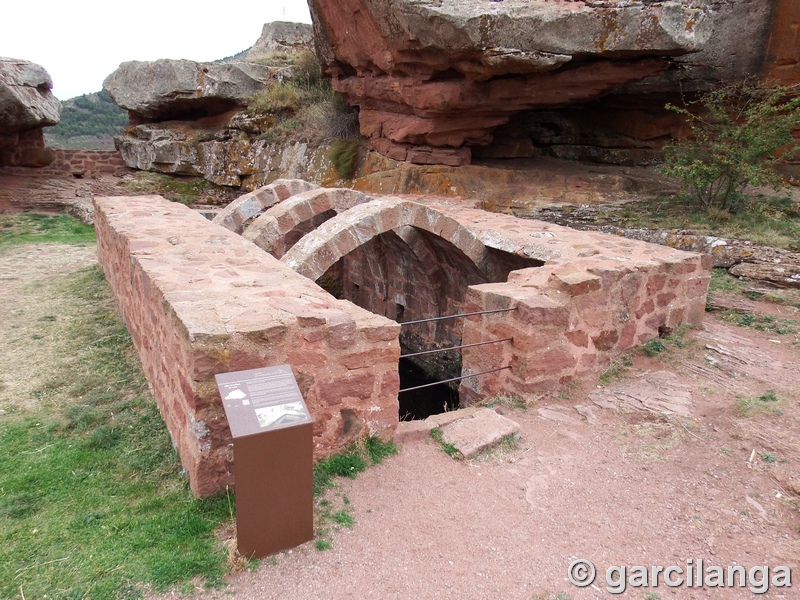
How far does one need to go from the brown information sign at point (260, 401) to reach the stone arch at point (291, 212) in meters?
4.51

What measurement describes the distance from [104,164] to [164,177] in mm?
2137

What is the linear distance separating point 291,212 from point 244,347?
464 cm

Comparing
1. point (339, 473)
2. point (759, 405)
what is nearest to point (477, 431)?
point (339, 473)

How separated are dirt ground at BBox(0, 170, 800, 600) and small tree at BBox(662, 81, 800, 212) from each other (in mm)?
5049

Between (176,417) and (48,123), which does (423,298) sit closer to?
(176,417)

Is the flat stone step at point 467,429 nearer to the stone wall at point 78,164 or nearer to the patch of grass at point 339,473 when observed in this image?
the patch of grass at point 339,473

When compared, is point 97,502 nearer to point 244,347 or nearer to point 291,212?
point 244,347

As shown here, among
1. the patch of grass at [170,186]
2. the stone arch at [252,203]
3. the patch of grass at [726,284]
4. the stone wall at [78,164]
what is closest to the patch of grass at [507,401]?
the patch of grass at [726,284]

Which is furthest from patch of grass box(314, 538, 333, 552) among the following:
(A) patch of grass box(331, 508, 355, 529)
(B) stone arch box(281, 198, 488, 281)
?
(B) stone arch box(281, 198, 488, 281)

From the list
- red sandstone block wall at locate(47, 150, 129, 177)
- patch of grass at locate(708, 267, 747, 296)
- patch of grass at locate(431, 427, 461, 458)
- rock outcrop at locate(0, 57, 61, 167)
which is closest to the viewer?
patch of grass at locate(431, 427, 461, 458)

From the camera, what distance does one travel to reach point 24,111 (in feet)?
44.7

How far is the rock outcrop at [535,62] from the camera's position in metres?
8.73

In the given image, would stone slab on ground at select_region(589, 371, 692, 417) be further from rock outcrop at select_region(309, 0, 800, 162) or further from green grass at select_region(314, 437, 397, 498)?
rock outcrop at select_region(309, 0, 800, 162)

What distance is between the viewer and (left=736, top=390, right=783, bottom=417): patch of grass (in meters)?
4.29
